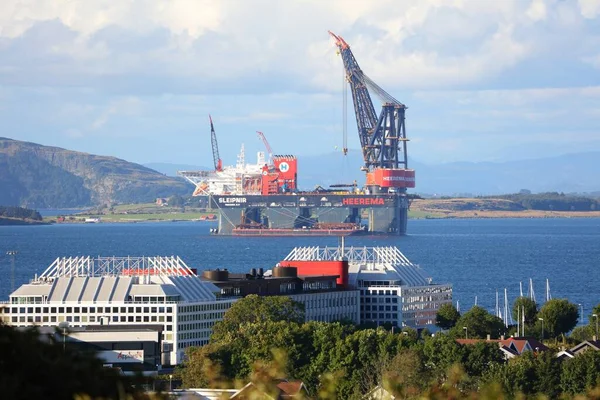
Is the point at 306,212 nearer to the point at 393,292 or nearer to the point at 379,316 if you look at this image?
the point at 379,316

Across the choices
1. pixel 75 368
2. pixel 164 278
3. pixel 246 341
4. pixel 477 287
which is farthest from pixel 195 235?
pixel 75 368

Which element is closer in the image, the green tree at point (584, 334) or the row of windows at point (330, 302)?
the green tree at point (584, 334)

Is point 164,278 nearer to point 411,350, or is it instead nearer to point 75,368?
point 411,350

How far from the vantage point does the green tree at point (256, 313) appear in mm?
52438

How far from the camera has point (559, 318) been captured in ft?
198

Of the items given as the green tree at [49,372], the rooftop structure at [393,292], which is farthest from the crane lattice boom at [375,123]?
the green tree at [49,372]

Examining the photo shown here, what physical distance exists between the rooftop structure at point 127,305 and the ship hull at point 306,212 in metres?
129

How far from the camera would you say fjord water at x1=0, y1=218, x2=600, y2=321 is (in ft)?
313

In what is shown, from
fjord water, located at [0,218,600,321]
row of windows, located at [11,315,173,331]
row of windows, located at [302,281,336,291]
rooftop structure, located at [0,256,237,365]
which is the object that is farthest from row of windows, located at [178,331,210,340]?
fjord water, located at [0,218,600,321]

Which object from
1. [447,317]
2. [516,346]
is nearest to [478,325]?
[447,317]

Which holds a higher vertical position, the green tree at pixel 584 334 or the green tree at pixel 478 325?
the green tree at pixel 478 325

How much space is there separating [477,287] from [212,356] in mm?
54664

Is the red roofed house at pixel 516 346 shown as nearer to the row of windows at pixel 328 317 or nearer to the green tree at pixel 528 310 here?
the green tree at pixel 528 310

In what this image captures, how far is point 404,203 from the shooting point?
19150 centimetres
